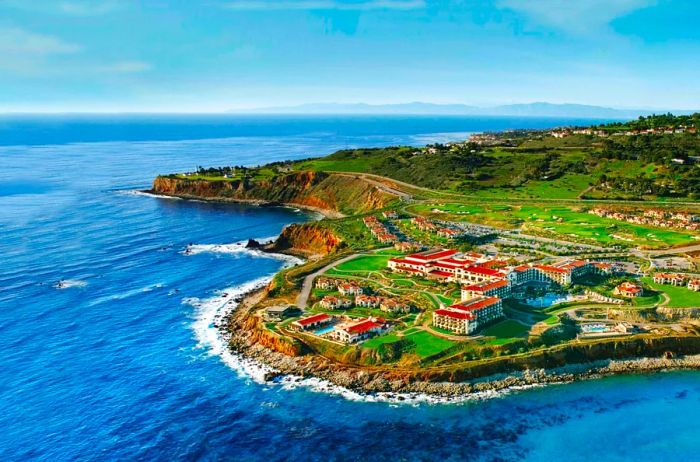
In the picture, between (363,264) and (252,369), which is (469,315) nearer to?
(252,369)

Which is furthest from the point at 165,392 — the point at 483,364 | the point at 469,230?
the point at 469,230

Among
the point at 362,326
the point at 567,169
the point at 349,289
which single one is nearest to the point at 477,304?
the point at 362,326

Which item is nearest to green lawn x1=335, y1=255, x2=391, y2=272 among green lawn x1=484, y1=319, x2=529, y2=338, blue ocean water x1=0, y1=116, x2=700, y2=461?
blue ocean water x1=0, y1=116, x2=700, y2=461

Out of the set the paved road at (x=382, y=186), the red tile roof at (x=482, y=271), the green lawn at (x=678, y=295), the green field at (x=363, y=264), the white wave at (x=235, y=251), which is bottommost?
the white wave at (x=235, y=251)

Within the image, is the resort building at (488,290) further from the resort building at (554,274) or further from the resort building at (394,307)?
the resort building at (554,274)

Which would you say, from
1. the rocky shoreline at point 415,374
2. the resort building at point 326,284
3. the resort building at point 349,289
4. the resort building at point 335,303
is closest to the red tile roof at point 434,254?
the resort building at point 349,289

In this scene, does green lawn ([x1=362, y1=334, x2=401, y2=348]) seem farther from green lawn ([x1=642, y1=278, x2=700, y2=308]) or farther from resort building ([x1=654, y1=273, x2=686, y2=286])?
resort building ([x1=654, y1=273, x2=686, y2=286])

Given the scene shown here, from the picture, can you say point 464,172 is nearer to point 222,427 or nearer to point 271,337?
point 271,337
